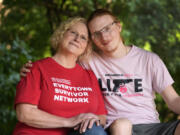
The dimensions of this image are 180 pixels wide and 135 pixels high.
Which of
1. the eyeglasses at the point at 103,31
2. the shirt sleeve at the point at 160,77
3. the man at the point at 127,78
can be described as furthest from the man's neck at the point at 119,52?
the shirt sleeve at the point at 160,77

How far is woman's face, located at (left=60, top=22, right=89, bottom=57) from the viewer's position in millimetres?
2389

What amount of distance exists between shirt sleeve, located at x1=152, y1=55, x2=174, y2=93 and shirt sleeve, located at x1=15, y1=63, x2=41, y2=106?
0.99m

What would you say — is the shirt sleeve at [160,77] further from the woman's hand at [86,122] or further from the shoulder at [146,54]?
the woman's hand at [86,122]

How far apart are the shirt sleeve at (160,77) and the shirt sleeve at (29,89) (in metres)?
0.99

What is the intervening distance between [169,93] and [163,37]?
2.07 m

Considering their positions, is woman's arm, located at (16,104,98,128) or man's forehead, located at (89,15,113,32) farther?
man's forehead, located at (89,15,113,32)

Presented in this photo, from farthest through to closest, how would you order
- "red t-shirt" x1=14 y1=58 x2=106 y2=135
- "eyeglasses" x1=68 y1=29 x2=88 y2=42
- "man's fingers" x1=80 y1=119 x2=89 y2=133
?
"eyeglasses" x1=68 y1=29 x2=88 y2=42, "red t-shirt" x1=14 y1=58 x2=106 y2=135, "man's fingers" x1=80 y1=119 x2=89 y2=133

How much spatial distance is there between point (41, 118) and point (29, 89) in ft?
0.76

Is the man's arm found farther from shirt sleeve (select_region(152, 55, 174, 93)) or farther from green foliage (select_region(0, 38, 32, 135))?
green foliage (select_region(0, 38, 32, 135))

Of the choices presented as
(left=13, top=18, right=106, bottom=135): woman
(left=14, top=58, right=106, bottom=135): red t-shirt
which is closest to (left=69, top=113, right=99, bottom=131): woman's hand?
(left=13, top=18, right=106, bottom=135): woman

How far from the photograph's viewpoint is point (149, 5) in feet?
13.9

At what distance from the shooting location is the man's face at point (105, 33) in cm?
244

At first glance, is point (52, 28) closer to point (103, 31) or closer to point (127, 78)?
point (103, 31)

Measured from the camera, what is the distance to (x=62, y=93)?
7.18 ft
